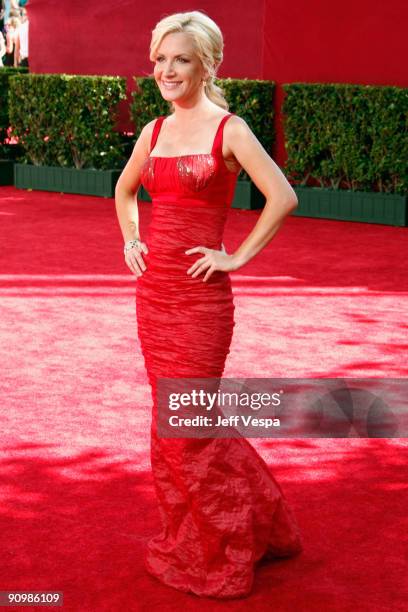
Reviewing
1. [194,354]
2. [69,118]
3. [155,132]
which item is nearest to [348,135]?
[69,118]

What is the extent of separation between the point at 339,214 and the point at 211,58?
422 inches

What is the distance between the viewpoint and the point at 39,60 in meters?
20.7

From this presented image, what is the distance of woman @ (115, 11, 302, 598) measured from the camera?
4.48m

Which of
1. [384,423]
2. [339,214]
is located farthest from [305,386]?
[339,214]

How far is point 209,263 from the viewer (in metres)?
4.51

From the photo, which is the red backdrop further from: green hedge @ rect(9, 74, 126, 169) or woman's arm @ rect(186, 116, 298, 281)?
woman's arm @ rect(186, 116, 298, 281)

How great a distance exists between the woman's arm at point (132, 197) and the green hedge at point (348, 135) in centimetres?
1003

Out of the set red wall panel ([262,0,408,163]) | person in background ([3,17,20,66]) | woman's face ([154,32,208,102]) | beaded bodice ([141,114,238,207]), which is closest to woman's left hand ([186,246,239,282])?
beaded bodice ([141,114,238,207])

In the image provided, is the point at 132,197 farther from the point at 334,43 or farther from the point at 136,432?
the point at 334,43

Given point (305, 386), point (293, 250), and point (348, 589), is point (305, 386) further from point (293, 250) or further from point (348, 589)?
point (293, 250)

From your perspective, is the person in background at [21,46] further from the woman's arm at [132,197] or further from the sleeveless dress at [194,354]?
the sleeveless dress at [194,354]

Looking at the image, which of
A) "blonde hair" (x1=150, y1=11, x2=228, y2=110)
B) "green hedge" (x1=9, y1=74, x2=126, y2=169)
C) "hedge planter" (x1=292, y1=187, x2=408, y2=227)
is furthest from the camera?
"green hedge" (x1=9, y1=74, x2=126, y2=169)

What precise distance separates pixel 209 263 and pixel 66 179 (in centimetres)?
1318

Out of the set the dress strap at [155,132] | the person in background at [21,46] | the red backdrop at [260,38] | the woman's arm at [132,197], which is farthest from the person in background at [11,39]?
the dress strap at [155,132]
